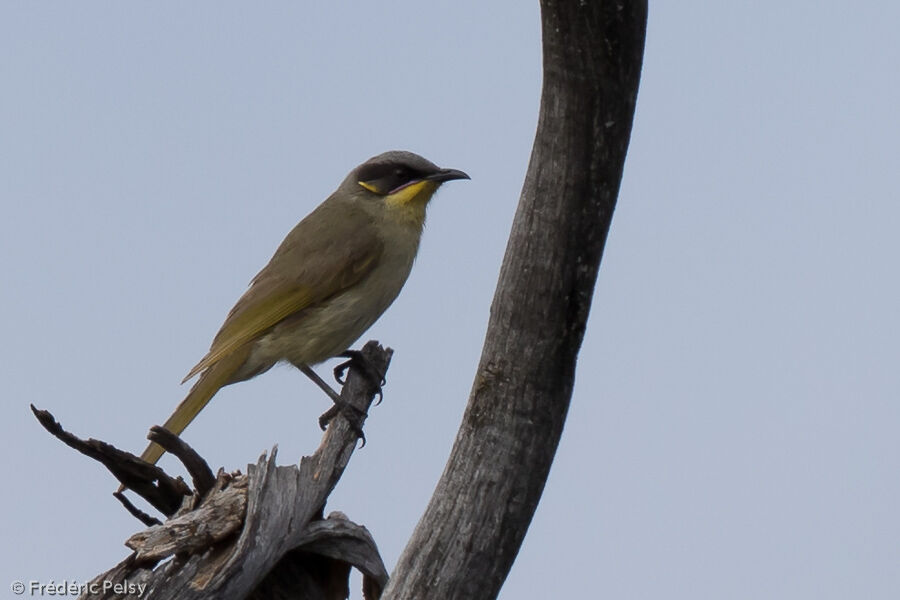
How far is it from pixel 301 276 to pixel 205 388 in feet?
3.68

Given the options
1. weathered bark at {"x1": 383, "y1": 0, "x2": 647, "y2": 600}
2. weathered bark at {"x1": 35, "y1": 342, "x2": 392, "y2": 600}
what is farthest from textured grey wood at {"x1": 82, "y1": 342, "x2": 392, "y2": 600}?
weathered bark at {"x1": 383, "y1": 0, "x2": 647, "y2": 600}

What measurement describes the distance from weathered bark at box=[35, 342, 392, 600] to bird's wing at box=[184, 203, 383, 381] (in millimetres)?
1740

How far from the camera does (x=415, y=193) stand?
8.61 m

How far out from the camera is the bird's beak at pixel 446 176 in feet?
27.7

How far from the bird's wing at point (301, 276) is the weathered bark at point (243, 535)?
174cm

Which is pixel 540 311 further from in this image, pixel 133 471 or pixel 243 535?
pixel 133 471

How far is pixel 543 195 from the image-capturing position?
14.1 feet

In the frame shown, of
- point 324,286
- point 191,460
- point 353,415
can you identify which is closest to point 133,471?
point 191,460

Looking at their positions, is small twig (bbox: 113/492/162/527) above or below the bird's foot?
below

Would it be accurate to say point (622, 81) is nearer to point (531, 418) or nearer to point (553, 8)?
point (553, 8)

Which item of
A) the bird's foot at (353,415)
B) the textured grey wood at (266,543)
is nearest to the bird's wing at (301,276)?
the bird's foot at (353,415)

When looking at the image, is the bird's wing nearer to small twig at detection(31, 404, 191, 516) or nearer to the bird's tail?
the bird's tail

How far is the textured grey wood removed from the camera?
16.5ft

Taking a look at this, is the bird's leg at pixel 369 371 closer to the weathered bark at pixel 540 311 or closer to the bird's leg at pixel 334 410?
the bird's leg at pixel 334 410
